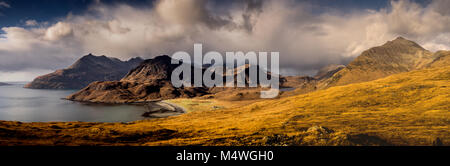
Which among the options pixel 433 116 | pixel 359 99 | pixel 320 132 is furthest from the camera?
pixel 359 99

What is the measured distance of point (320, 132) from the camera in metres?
31.5
